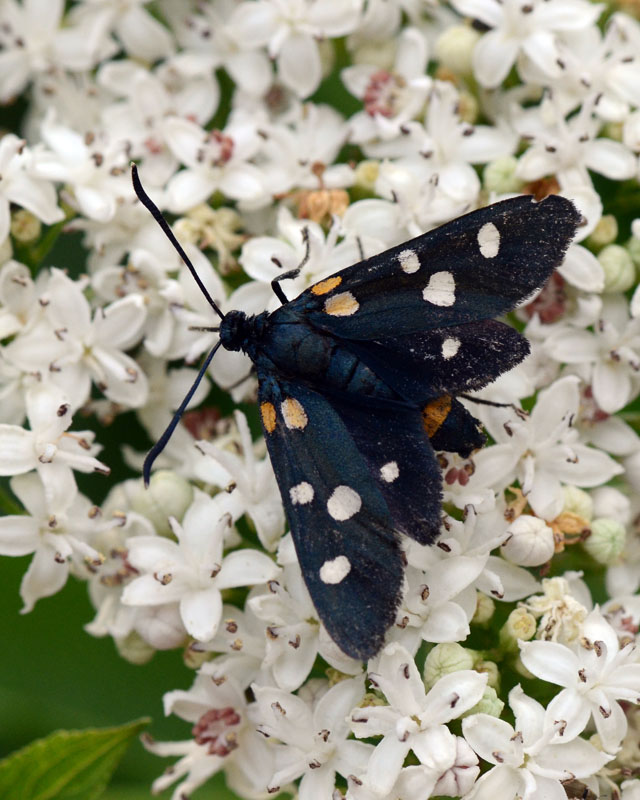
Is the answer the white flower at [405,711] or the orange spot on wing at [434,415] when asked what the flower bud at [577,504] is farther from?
the white flower at [405,711]

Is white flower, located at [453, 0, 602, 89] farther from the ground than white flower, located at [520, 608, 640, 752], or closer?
farther from the ground

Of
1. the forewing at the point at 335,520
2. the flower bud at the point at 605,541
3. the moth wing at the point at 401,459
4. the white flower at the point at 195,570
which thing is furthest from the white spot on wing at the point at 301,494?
the flower bud at the point at 605,541

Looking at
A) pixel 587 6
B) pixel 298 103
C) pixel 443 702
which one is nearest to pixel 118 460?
pixel 298 103

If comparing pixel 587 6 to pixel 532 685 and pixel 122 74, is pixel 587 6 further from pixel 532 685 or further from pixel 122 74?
pixel 532 685

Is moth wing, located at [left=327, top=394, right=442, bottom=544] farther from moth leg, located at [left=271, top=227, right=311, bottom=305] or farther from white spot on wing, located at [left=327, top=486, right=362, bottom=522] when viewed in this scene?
moth leg, located at [left=271, top=227, right=311, bottom=305]

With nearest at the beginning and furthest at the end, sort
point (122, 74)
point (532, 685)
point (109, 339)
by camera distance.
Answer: point (532, 685) → point (109, 339) → point (122, 74)

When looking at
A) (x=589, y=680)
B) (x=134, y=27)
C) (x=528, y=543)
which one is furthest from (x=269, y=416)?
(x=134, y=27)

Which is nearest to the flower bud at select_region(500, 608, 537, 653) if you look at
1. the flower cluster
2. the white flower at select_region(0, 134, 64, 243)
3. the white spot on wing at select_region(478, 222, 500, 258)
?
the flower cluster
